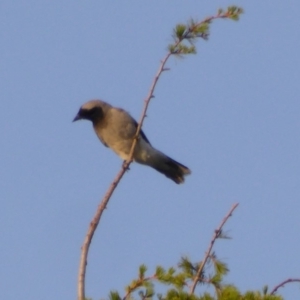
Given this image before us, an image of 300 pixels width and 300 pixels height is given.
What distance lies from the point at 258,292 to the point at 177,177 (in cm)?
505

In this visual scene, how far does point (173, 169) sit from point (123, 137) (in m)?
0.78

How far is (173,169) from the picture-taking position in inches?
373

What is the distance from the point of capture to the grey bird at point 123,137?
9031mm

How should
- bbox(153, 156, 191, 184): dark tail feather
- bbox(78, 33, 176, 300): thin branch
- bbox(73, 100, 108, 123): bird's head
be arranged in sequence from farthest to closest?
bbox(153, 156, 191, 184): dark tail feather, bbox(73, 100, 108, 123): bird's head, bbox(78, 33, 176, 300): thin branch

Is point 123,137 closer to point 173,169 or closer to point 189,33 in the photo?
point 173,169

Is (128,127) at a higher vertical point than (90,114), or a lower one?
lower

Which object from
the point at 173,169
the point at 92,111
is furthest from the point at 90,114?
the point at 173,169

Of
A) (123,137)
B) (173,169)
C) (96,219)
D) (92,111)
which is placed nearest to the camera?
(96,219)

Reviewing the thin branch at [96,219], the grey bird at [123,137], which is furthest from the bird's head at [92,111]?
the thin branch at [96,219]

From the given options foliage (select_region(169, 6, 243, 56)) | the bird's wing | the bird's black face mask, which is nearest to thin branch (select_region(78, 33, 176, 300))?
foliage (select_region(169, 6, 243, 56))

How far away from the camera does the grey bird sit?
9.03 metres

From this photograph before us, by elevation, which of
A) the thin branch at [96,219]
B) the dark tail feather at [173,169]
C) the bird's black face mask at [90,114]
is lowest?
the thin branch at [96,219]

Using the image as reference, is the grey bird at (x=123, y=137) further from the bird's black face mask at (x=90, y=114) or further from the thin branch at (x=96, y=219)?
the thin branch at (x=96, y=219)

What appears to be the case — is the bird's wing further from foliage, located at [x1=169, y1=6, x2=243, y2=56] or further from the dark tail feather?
foliage, located at [x1=169, y1=6, x2=243, y2=56]
